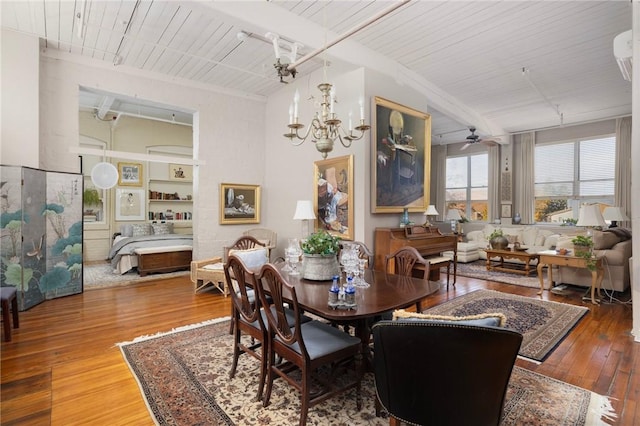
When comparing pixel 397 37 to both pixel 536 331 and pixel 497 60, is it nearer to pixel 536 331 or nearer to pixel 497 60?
pixel 497 60

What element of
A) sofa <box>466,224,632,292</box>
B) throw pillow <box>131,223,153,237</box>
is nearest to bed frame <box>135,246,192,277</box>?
throw pillow <box>131,223,153,237</box>

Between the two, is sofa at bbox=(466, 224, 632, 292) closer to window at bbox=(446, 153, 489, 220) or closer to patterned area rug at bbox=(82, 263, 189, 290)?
window at bbox=(446, 153, 489, 220)

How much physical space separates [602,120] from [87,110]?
1198cm

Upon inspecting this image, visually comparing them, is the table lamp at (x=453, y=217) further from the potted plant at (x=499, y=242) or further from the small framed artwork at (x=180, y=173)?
the small framed artwork at (x=180, y=173)

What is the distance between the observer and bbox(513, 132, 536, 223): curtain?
8.49m

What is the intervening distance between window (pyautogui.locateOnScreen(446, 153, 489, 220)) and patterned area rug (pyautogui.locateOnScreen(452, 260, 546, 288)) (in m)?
3.05

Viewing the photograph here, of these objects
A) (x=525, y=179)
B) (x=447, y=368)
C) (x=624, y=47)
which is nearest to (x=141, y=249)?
(x=447, y=368)

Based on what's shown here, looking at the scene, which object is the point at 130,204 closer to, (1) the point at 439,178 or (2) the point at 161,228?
(2) the point at 161,228

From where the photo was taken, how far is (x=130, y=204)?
26.6ft

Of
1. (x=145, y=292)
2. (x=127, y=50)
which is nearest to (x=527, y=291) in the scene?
(x=145, y=292)

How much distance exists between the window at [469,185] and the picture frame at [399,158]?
5.17m

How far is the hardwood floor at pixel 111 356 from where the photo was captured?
2094mm

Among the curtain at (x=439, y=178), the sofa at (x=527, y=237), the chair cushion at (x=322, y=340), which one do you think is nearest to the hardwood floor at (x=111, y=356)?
the chair cushion at (x=322, y=340)

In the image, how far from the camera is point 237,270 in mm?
2219
